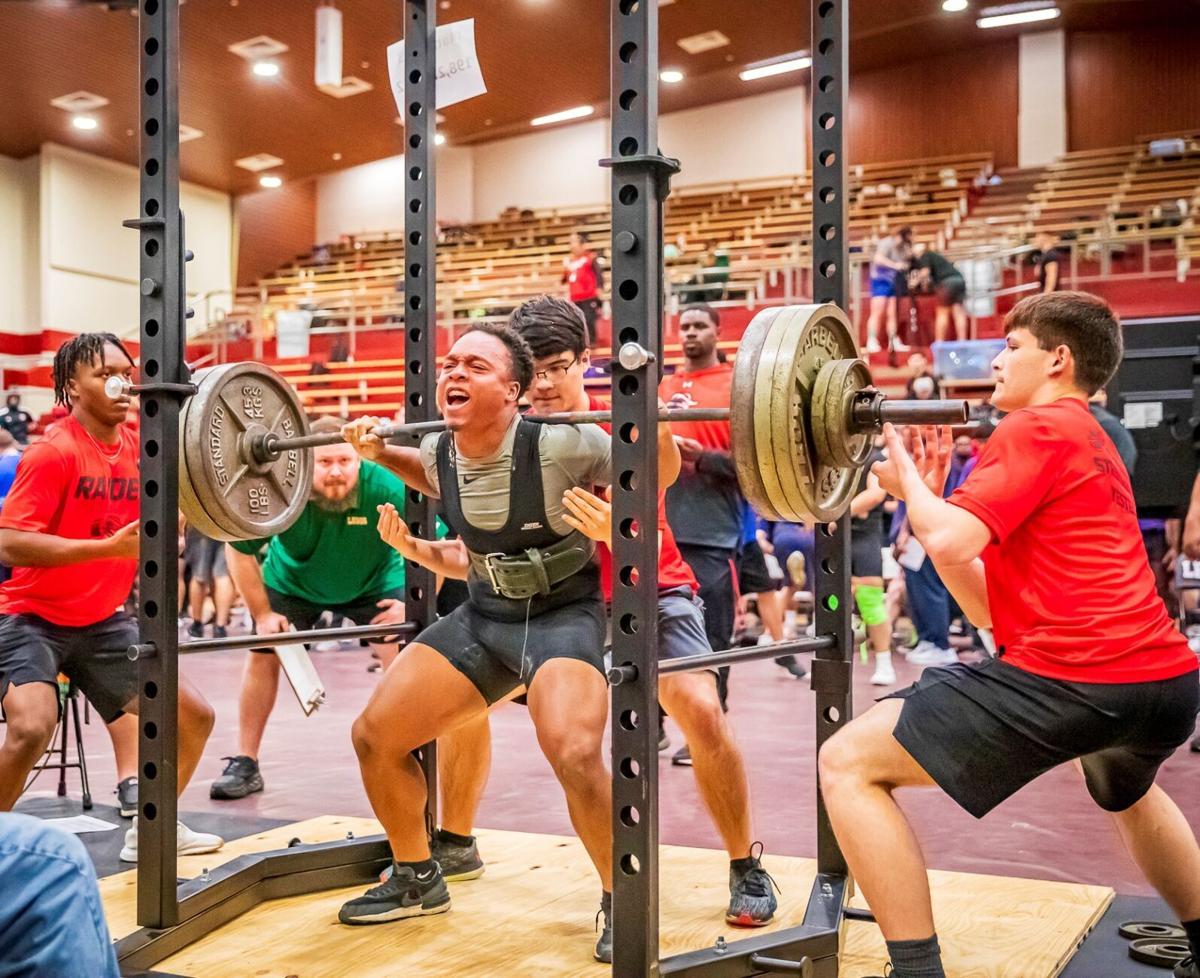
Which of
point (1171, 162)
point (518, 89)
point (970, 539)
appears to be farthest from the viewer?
point (518, 89)

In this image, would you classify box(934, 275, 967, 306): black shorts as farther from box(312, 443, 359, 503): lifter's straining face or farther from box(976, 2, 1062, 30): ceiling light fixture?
box(312, 443, 359, 503): lifter's straining face

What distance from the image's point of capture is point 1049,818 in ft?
13.0

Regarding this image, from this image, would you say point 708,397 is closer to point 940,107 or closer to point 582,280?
point 582,280

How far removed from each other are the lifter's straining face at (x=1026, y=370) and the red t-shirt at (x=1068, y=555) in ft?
0.27

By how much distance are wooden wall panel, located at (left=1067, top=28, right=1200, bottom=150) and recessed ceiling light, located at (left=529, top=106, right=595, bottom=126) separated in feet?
20.3

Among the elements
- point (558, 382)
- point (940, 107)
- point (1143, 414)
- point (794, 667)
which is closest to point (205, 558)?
point (794, 667)

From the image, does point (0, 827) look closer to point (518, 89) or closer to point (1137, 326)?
point (1137, 326)

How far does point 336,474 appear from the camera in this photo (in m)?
4.16

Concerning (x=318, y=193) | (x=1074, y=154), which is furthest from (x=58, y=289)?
(x=1074, y=154)

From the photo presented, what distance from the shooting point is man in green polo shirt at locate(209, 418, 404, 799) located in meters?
4.19

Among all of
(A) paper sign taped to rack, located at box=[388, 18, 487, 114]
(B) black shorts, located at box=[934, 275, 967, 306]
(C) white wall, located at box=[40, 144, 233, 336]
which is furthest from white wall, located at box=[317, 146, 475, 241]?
(A) paper sign taped to rack, located at box=[388, 18, 487, 114]

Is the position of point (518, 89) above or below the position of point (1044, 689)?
above

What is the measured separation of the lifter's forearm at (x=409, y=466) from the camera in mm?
3016

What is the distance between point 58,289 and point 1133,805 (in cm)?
1608
